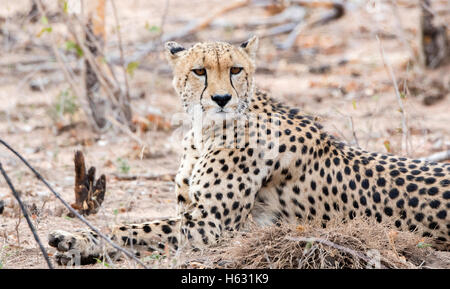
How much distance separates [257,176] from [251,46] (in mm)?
884

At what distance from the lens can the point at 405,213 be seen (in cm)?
356

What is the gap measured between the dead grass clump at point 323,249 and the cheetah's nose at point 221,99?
74cm

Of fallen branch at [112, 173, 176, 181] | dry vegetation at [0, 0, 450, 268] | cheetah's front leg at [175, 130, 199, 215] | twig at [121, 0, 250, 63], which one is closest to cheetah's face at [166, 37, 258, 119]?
cheetah's front leg at [175, 130, 199, 215]

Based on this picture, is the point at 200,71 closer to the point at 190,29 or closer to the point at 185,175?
the point at 185,175

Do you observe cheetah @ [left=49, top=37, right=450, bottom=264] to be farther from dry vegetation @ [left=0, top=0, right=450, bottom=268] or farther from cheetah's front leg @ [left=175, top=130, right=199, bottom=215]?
dry vegetation @ [left=0, top=0, right=450, bottom=268]

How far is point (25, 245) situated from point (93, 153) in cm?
245

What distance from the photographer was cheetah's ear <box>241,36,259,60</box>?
13.5ft

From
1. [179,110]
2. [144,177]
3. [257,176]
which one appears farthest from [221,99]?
[179,110]

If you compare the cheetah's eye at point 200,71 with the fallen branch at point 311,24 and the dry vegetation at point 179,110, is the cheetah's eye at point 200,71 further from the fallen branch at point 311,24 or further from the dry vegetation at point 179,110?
the fallen branch at point 311,24

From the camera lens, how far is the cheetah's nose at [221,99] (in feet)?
12.0

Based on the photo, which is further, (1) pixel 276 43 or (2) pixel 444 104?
(1) pixel 276 43

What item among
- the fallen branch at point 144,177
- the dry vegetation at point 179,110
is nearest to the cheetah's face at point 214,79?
the dry vegetation at point 179,110
